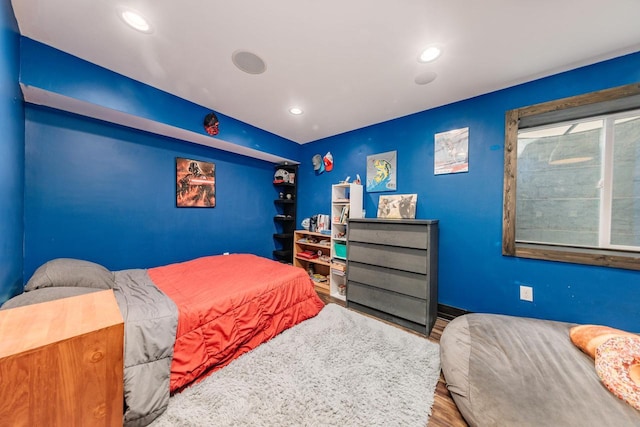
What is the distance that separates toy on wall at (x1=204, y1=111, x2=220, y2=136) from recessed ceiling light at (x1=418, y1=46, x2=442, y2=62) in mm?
2295

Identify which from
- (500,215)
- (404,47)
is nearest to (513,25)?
(404,47)

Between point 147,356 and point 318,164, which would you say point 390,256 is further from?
point 147,356

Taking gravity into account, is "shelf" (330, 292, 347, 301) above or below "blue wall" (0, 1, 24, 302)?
below

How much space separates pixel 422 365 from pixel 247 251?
9.07 feet

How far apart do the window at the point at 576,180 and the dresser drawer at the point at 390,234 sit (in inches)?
30.7

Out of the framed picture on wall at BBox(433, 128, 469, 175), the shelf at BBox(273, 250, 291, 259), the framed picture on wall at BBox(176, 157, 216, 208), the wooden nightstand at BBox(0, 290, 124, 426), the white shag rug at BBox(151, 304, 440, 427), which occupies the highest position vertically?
the framed picture on wall at BBox(433, 128, 469, 175)

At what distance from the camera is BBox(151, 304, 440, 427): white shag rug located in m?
1.18

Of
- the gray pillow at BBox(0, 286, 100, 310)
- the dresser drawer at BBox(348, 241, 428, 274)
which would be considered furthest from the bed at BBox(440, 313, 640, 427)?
the gray pillow at BBox(0, 286, 100, 310)

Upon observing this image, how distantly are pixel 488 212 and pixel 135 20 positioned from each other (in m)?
3.33

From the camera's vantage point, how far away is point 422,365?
5.29 feet

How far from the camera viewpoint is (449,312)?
238cm

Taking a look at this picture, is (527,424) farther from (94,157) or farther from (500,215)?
(94,157)

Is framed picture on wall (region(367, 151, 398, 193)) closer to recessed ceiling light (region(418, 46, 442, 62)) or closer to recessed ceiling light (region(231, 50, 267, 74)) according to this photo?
recessed ceiling light (region(418, 46, 442, 62))

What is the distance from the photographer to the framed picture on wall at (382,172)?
2.80 m
